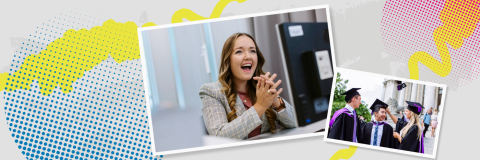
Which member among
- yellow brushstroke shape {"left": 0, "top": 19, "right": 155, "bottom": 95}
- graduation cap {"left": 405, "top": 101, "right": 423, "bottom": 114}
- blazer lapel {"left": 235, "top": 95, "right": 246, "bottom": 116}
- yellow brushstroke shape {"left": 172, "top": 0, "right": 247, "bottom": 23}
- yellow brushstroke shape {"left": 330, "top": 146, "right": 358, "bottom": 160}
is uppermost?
yellow brushstroke shape {"left": 172, "top": 0, "right": 247, "bottom": 23}

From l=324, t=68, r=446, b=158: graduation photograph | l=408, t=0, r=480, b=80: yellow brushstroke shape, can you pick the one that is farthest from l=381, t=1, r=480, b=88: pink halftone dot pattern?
l=324, t=68, r=446, b=158: graduation photograph

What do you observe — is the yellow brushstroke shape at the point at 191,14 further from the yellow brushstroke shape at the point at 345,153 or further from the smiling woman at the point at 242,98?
the yellow brushstroke shape at the point at 345,153

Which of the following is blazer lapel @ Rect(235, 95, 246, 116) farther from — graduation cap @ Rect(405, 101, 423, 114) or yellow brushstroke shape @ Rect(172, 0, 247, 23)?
graduation cap @ Rect(405, 101, 423, 114)

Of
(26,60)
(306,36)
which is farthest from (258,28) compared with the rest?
(26,60)

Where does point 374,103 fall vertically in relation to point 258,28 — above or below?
below

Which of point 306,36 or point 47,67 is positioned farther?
point 306,36

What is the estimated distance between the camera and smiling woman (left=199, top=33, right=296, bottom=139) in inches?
59.5

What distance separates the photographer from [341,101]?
5.25ft

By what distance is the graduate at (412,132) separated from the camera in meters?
1.59

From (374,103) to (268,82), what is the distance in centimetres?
64

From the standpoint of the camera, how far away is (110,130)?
1628mm

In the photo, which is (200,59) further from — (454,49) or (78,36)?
(454,49)

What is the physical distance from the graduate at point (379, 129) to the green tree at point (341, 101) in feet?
0.12

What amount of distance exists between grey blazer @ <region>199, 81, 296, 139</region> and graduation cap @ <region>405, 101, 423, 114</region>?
0.72 meters
